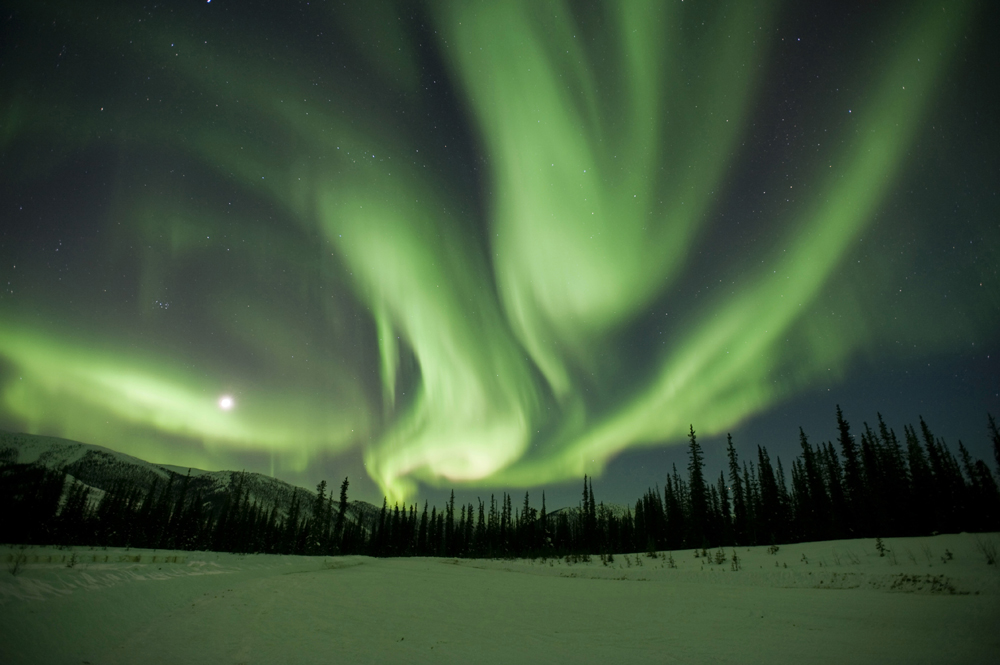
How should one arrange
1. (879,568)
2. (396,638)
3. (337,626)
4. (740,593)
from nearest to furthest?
(396,638), (337,626), (740,593), (879,568)

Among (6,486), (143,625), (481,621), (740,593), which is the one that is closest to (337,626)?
(481,621)

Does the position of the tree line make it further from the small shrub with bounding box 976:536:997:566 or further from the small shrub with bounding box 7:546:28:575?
the small shrub with bounding box 7:546:28:575

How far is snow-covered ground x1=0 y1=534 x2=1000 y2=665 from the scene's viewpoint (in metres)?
7.42

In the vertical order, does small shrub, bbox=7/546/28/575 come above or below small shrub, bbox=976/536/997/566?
below

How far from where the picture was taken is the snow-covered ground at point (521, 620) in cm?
742

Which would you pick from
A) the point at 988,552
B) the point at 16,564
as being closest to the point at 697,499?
the point at 988,552

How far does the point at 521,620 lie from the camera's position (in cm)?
1125

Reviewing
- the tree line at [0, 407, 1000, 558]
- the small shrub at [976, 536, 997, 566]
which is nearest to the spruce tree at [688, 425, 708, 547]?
the tree line at [0, 407, 1000, 558]

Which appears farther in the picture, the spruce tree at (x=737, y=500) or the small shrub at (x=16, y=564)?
the spruce tree at (x=737, y=500)

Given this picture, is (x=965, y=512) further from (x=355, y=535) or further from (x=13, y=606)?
(x=355, y=535)

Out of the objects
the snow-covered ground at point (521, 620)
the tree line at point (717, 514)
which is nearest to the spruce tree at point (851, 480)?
the tree line at point (717, 514)

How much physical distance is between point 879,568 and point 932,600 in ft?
23.8

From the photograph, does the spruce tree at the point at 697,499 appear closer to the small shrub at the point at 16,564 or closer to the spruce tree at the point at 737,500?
the spruce tree at the point at 737,500

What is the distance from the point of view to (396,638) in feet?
28.9
